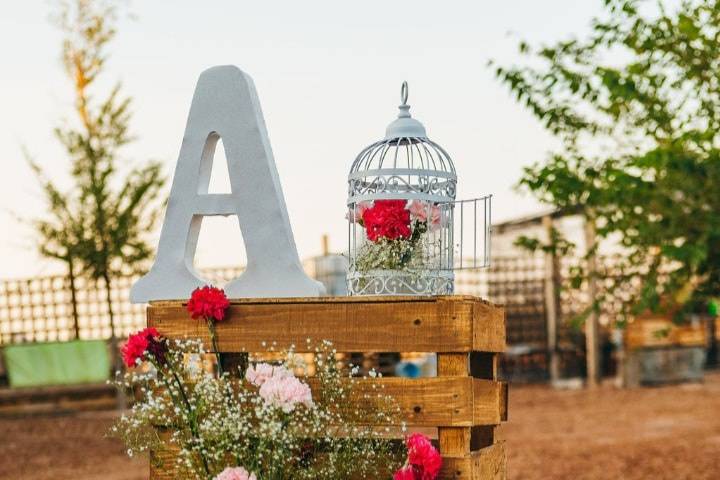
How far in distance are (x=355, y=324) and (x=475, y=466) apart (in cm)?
68

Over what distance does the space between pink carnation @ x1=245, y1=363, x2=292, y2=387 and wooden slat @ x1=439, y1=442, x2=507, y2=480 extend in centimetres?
66

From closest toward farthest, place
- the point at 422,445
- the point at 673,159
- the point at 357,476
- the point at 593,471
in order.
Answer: the point at 422,445, the point at 357,476, the point at 673,159, the point at 593,471

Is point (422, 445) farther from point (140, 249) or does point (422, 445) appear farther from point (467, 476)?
point (140, 249)

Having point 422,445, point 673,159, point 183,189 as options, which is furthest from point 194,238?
point 673,159

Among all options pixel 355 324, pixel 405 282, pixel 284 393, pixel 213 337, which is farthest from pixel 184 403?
pixel 405 282

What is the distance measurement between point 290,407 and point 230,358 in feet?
1.80

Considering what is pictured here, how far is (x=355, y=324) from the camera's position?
405 centimetres

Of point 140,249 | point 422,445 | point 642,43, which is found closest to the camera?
point 422,445

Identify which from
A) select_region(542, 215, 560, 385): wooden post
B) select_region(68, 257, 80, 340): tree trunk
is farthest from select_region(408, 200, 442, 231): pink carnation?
select_region(68, 257, 80, 340): tree trunk

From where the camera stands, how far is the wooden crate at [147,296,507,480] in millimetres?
3930

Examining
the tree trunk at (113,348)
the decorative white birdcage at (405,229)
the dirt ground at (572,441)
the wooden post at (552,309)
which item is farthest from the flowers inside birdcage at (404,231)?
the wooden post at (552,309)

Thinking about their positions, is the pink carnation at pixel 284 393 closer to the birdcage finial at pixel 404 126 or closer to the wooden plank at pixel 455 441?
the wooden plank at pixel 455 441

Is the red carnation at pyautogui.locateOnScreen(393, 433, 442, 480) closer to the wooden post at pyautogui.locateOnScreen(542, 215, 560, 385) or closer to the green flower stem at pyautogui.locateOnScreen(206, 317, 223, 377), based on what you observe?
the green flower stem at pyautogui.locateOnScreen(206, 317, 223, 377)

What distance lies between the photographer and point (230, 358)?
4340mm
